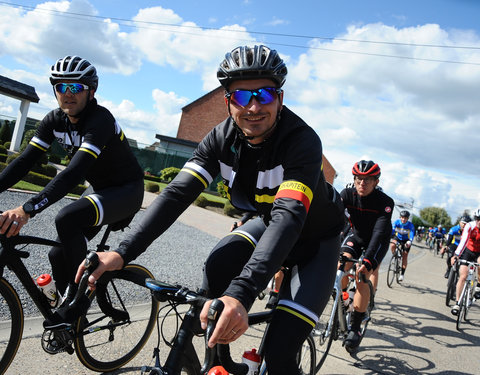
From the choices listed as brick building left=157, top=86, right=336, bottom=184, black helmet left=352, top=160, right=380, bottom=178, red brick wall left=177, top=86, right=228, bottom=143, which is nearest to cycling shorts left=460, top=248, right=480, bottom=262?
black helmet left=352, top=160, right=380, bottom=178

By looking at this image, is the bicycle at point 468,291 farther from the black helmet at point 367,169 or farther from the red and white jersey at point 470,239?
the black helmet at point 367,169

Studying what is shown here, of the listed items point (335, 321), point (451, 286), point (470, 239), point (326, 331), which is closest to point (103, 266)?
point (326, 331)

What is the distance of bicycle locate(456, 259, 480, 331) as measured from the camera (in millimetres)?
7383

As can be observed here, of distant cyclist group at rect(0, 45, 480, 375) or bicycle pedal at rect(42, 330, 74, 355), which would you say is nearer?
distant cyclist group at rect(0, 45, 480, 375)

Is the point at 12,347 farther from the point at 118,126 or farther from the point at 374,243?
the point at 374,243

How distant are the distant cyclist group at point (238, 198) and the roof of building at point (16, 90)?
26.3m

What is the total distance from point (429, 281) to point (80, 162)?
12.4 meters

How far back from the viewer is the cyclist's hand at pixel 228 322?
→ 151 centimetres

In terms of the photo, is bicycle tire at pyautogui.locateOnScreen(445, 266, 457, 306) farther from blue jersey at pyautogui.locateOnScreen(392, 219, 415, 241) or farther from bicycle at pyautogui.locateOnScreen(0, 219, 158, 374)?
bicycle at pyautogui.locateOnScreen(0, 219, 158, 374)

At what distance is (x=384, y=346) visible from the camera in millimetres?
5379

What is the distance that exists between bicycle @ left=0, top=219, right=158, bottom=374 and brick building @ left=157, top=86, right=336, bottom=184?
42.4 meters

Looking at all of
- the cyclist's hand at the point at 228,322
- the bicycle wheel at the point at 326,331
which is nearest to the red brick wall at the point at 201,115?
the bicycle wheel at the point at 326,331

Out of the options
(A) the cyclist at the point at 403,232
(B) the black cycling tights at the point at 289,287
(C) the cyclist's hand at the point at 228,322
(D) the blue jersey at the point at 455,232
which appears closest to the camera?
(C) the cyclist's hand at the point at 228,322

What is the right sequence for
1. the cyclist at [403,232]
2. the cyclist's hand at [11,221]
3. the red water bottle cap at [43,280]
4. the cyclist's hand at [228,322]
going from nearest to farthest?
the cyclist's hand at [228,322]
the cyclist's hand at [11,221]
the red water bottle cap at [43,280]
the cyclist at [403,232]
